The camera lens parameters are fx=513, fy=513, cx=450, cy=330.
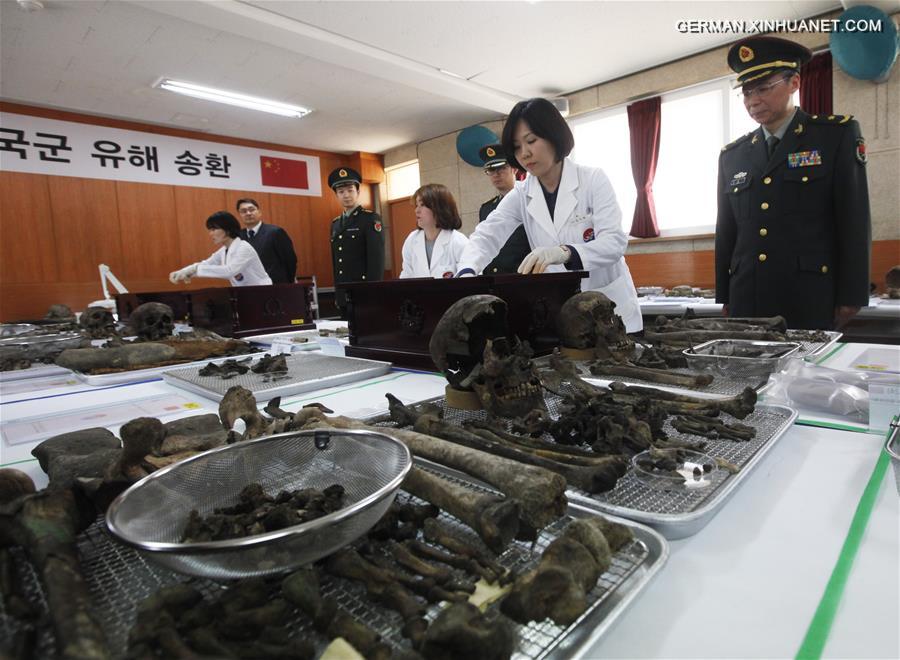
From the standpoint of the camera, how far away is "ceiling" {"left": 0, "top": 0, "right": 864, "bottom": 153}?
518 cm

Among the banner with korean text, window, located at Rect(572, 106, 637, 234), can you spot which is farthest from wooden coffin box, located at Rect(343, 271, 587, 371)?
the banner with korean text

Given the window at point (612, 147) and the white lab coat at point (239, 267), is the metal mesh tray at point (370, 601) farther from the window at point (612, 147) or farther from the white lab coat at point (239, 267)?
the window at point (612, 147)

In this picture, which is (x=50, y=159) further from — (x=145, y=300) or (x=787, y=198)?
(x=787, y=198)

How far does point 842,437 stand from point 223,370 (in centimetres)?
206

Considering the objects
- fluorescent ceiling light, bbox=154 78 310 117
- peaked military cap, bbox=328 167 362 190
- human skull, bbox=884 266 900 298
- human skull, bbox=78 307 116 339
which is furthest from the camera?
fluorescent ceiling light, bbox=154 78 310 117

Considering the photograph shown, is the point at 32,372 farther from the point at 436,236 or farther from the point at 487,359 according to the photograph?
the point at 436,236

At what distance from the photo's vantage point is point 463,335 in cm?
150

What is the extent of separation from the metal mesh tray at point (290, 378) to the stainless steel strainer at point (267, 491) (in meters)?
0.84

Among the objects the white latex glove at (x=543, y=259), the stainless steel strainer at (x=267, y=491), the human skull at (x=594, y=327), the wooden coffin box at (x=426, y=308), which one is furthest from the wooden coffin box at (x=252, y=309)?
the stainless steel strainer at (x=267, y=491)

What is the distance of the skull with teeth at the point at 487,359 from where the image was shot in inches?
51.8

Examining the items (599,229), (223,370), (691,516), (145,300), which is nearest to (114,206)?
(145,300)

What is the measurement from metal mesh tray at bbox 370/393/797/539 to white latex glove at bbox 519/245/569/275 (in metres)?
1.45

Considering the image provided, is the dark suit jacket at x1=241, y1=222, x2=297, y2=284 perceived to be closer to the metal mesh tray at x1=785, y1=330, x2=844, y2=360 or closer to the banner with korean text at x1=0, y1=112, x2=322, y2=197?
the banner with korean text at x1=0, y1=112, x2=322, y2=197

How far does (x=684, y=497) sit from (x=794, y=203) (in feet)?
9.32
